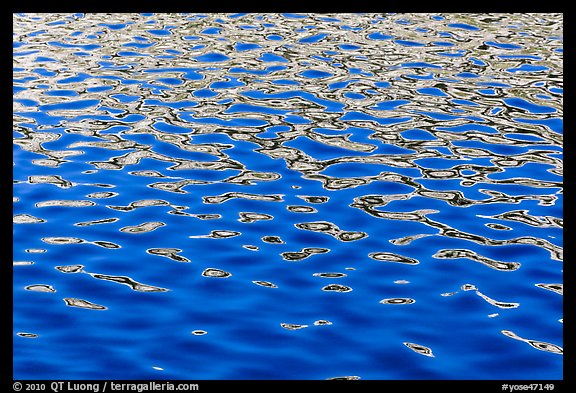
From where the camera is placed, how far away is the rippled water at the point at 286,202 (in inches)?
296

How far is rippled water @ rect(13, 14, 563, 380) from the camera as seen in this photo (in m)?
7.52

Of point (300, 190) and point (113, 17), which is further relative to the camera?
point (113, 17)

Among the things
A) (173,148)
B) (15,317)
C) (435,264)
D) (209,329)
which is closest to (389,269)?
(435,264)

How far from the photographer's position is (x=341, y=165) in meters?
11.8

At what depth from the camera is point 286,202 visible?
10688mm

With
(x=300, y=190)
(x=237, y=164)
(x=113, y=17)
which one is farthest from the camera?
(x=113, y=17)

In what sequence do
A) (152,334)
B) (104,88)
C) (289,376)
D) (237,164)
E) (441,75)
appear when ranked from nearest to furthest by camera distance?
(289,376) < (152,334) < (237,164) < (104,88) < (441,75)

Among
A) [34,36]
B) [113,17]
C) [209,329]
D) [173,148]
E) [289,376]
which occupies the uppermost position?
[113,17]

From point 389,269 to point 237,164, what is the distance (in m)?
3.56

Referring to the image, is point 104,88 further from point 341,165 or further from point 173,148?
point 341,165

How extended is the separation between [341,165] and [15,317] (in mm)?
5343

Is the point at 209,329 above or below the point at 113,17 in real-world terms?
below

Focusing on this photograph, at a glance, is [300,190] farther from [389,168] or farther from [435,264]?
[435,264]

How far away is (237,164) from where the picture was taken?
38.8ft
